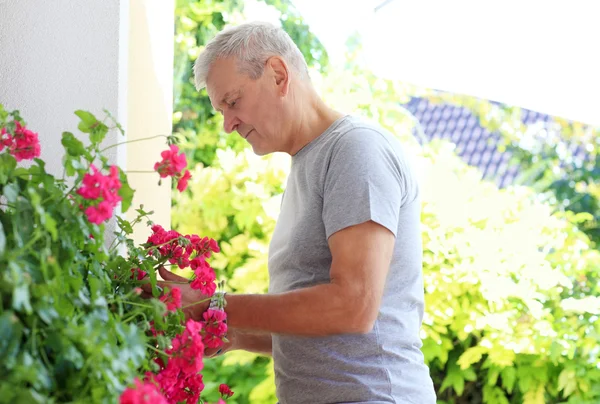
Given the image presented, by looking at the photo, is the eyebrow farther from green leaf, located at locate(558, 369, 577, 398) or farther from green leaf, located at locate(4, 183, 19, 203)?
green leaf, located at locate(558, 369, 577, 398)

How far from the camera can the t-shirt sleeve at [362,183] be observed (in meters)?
1.56

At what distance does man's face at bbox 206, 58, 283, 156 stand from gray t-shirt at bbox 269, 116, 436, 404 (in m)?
0.11

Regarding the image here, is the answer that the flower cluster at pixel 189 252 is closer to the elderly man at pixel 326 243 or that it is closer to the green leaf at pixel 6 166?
the elderly man at pixel 326 243

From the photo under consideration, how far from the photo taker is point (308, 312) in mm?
1549

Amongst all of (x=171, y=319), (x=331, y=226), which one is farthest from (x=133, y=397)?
(x=331, y=226)

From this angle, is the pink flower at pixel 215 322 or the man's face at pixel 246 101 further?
the man's face at pixel 246 101

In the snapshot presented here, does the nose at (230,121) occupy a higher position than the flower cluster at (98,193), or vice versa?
the flower cluster at (98,193)

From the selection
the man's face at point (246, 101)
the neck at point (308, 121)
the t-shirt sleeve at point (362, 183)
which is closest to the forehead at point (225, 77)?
the man's face at point (246, 101)

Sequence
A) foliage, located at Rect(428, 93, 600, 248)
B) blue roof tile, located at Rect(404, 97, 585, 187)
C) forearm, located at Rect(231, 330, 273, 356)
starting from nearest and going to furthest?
forearm, located at Rect(231, 330, 273, 356) → foliage, located at Rect(428, 93, 600, 248) → blue roof tile, located at Rect(404, 97, 585, 187)

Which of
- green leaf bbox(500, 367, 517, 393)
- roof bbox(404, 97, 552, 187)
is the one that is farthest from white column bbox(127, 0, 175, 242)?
roof bbox(404, 97, 552, 187)

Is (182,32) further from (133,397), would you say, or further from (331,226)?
(133,397)

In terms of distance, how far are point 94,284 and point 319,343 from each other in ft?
2.36

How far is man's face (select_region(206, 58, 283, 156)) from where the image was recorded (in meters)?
1.80

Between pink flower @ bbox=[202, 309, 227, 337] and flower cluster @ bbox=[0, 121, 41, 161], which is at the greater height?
flower cluster @ bbox=[0, 121, 41, 161]
